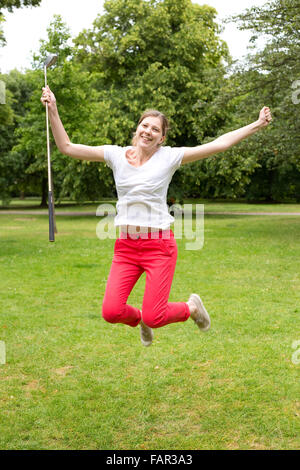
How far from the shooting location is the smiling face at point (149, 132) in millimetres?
4548

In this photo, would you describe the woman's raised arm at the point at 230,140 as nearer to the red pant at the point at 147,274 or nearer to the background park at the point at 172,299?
the red pant at the point at 147,274

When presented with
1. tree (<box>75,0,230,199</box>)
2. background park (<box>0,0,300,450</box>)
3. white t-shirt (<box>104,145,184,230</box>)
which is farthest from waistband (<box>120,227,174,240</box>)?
tree (<box>75,0,230,199</box>)

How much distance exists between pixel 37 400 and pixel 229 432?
6.36ft

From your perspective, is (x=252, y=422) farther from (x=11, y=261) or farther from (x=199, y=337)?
(x=11, y=261)

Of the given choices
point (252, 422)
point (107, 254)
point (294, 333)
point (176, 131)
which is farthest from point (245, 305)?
point (176, 131)

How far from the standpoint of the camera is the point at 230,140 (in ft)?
14.7

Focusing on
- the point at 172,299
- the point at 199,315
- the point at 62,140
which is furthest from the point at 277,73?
the point at 62,140

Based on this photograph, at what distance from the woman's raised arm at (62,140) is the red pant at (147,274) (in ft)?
2.58

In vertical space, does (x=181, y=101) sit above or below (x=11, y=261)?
above

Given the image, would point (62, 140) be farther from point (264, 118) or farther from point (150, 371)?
point (150, 371)

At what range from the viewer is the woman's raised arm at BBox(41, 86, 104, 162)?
430cm

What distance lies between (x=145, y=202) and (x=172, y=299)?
5.27 metres

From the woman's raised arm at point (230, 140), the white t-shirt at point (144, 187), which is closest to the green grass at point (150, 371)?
the white t-shirt at point (144, 187)

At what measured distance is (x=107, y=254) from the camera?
51.1 ft
